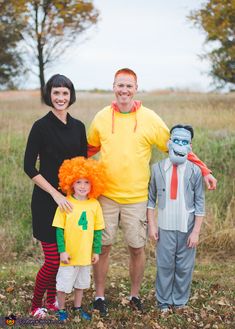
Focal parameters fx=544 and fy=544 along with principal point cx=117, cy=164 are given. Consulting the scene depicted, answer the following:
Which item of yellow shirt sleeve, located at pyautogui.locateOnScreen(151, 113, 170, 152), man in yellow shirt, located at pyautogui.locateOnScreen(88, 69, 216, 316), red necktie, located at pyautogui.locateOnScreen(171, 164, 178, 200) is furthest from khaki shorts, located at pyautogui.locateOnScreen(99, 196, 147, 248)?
yellow shirt sleeve, located at pyautogui.locateOnScreen(151, 113, 170, 152)

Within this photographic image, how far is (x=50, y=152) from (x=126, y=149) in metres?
0.64

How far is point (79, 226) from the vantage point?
4383 millimetres

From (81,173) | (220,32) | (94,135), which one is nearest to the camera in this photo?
(81,173)

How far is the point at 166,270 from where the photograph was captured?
4840 mm

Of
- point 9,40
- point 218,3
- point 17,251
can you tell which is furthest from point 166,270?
Result: point 9,40

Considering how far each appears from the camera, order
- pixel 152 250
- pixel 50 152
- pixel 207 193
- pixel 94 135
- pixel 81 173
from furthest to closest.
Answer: pixel 207 193 → pixel 152 250 → pixel 94 135 → pixel 50 152 → pixel 81 173

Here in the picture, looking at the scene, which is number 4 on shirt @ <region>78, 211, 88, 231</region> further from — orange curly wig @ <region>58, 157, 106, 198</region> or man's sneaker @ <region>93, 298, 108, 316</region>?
man's sneaker @ <region>93, 298, 108, 316</region>

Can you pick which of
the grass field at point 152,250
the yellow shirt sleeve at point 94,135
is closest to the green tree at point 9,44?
the grass field at point 152,250

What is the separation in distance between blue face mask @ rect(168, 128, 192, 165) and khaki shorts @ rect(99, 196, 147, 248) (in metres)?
0.49

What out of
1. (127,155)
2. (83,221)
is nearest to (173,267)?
(83,221)

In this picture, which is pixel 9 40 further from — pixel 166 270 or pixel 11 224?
pixel 166 270

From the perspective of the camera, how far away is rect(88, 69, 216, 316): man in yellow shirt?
4.59 metres

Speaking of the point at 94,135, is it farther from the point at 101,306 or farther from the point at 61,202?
the point at 101,306

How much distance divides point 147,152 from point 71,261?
3.72 feet
